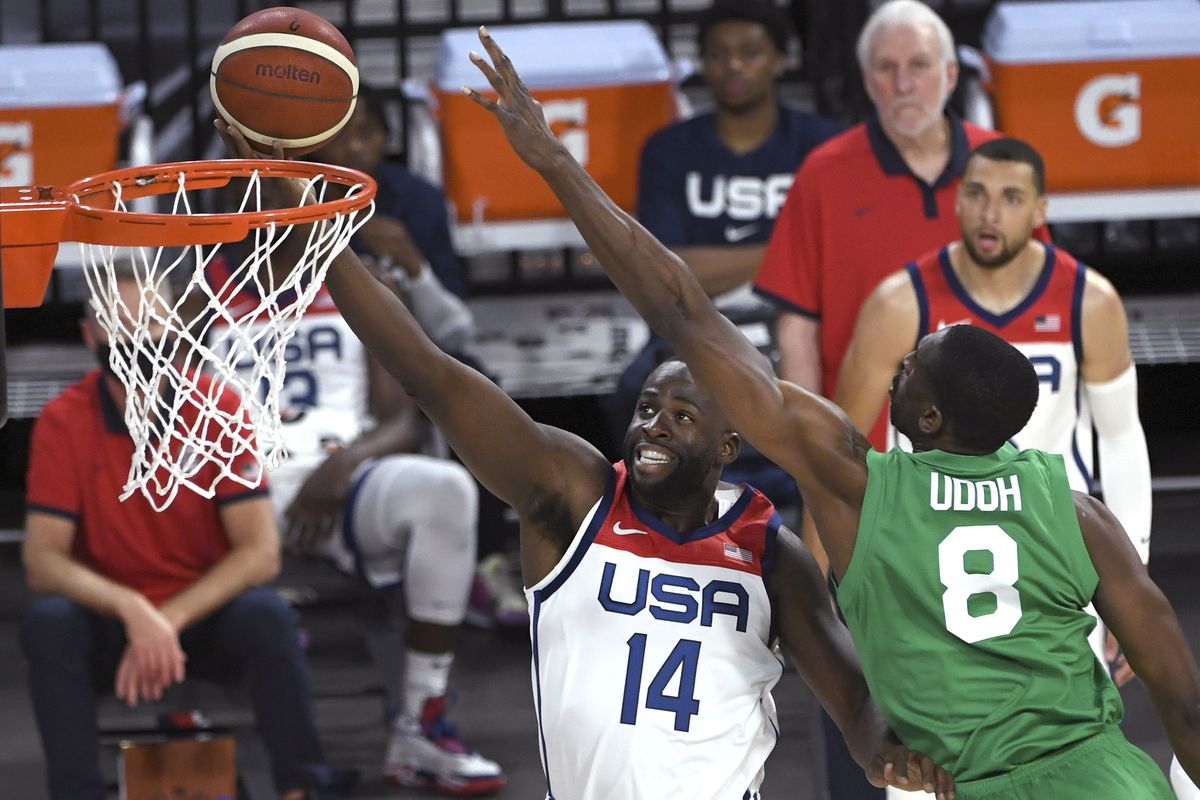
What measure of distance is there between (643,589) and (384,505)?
212 cm

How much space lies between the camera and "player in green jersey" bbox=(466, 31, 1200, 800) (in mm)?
3143

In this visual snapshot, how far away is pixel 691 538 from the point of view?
3.51 meters

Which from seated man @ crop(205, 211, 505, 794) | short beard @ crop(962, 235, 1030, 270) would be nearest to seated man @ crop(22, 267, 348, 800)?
seated man @ crop(205, 211, 505, 794)

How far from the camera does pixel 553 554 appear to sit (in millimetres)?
3473

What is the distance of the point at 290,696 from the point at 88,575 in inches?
24.3

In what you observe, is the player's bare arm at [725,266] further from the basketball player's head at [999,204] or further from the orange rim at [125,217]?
the orange rim at [125,217]

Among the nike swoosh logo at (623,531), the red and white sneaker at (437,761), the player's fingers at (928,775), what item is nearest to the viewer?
the player's fingers at (928,775)

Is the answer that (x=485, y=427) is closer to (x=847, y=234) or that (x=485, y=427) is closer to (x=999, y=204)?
(x=999, y=204)

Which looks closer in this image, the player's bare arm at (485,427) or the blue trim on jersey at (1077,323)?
the player's bare arm at (485,427)

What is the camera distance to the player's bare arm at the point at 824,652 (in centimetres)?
326

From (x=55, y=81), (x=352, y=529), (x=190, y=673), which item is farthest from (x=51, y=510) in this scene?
(x=55, y=81)

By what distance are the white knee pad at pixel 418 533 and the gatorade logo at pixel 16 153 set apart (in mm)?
1692

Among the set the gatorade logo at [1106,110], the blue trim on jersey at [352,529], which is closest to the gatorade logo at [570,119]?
the blue trim on jersey at [352,529]

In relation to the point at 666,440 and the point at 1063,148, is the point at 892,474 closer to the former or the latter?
the point at 666,440
